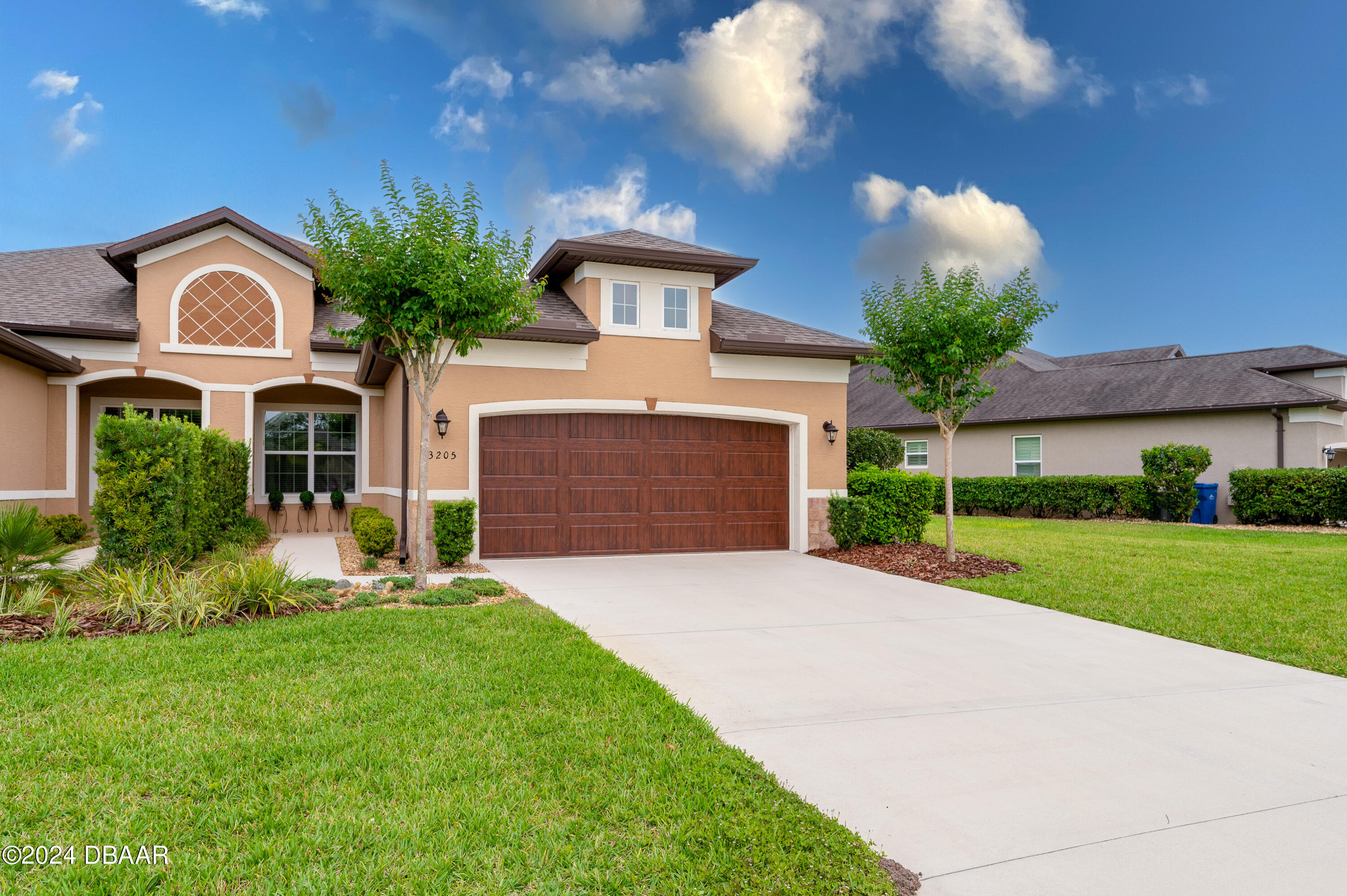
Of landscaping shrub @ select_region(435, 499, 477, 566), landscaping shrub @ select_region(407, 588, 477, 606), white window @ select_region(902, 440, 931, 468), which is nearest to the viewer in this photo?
landscaping shrub @ select_region(407, 588, 477, 606)

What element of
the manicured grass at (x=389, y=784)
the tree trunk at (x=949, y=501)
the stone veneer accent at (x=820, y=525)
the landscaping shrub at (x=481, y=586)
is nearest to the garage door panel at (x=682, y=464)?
the stone veneer accent at (x=820, y=525)

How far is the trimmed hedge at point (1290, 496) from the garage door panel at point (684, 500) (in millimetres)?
14591

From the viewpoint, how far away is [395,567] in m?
10.5

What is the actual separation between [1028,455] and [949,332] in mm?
14561

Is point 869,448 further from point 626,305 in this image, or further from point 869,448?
point 626,305

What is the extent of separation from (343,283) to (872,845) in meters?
7.96

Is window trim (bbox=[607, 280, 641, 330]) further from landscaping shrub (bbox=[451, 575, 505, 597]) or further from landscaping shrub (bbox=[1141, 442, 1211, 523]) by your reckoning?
landscaping shrub (bbox=[1141, 442, 1211, 523])

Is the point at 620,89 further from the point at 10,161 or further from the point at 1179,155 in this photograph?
the point at 10,161

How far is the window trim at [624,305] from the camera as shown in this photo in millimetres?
12117

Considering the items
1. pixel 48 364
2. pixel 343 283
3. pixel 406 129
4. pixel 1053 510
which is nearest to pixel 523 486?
pixel 343 283

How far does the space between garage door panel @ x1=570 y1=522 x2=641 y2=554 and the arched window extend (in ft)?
25.5

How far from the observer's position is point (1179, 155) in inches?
857

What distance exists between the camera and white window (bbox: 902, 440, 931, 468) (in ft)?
85.0

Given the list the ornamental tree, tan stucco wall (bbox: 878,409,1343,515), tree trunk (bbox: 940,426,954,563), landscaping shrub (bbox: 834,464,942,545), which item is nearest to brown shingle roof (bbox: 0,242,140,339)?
the ornamental tree
